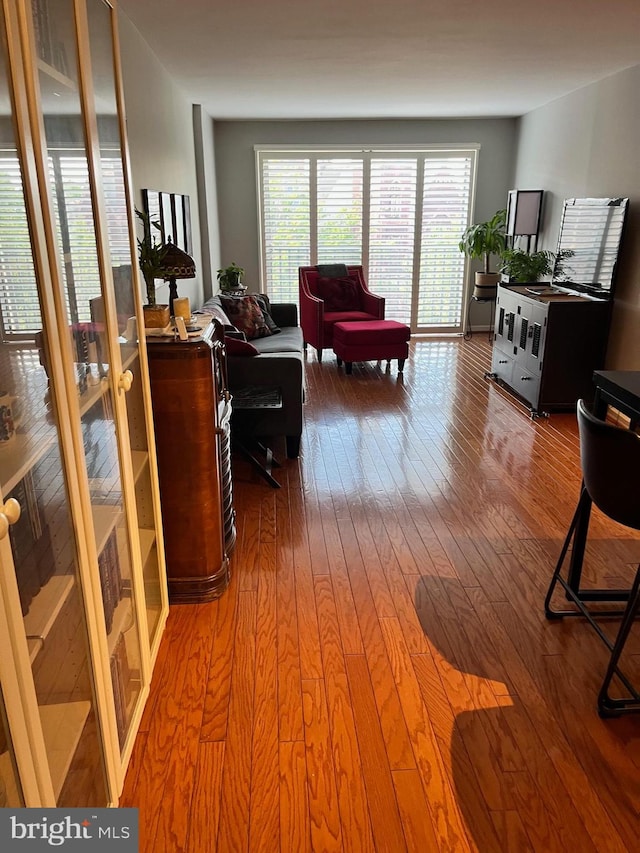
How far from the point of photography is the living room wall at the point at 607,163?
459 cm

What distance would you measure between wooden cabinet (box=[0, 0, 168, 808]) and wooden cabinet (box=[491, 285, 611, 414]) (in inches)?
143

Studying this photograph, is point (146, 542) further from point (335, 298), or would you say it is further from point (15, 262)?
point (335, 298)

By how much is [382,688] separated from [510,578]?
88cm

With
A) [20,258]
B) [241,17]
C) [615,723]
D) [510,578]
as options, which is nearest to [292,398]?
[510,578]

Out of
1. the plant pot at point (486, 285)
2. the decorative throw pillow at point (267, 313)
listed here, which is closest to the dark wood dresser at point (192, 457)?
the decorative throw pillow at point (267, 313)

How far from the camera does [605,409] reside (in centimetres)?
234

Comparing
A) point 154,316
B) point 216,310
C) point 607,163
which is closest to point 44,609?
point 154,316

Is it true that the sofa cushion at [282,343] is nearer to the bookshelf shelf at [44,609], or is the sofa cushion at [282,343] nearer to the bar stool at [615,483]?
the bar stool at [615,483]

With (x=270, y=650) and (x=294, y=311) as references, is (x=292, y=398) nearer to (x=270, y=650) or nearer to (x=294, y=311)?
(x=270, y=650)

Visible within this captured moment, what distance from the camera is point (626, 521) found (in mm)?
1932

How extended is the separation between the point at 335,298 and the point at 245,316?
1646mm

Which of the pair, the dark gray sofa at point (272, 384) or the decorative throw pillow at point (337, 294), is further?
the decorative throw pillow at point (337, 294)

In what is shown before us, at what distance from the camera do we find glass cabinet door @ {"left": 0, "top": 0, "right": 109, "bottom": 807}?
3.61ft

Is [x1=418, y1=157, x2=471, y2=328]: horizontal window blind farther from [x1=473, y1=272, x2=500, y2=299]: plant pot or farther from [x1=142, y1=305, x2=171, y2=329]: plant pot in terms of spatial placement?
[x1=142, y1=305, x2=171, y2=329]: plant pot
